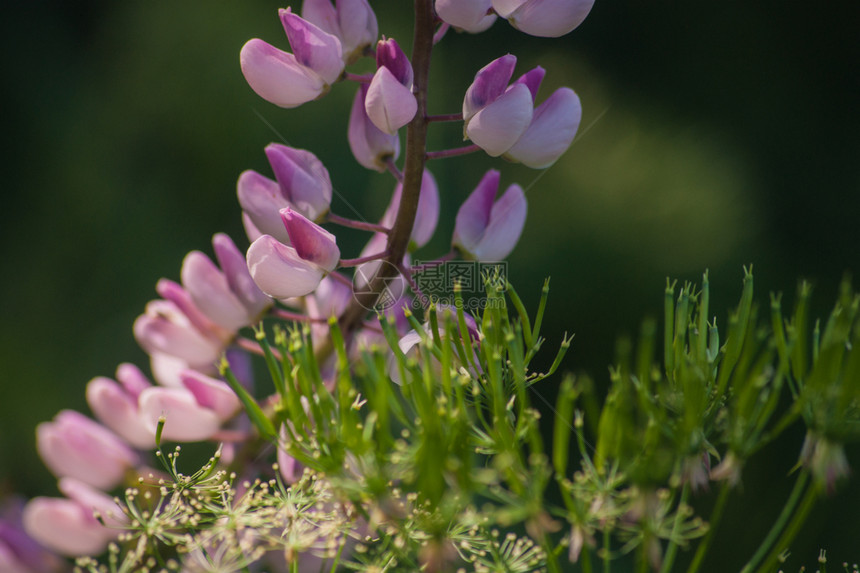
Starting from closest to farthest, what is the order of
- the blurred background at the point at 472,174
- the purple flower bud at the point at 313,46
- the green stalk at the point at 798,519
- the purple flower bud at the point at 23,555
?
1. the green stalk at the point at 798,519
2. the purple flower bud at the point at 313,46
3. the purple flower bud at the point at 23,555
4. the blurred background at the point at 472,174

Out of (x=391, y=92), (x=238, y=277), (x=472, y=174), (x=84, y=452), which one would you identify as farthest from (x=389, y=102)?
(x=472, y=174)

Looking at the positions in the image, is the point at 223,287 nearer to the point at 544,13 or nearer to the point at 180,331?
the point at 180,331

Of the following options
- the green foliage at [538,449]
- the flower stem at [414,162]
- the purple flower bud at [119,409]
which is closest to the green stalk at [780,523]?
the green foliage at [538,449]

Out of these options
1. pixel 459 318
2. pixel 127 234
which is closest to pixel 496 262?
pixel 459 318

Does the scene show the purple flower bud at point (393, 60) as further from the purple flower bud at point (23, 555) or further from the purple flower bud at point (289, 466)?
the purple flower bud at point (23, 555)

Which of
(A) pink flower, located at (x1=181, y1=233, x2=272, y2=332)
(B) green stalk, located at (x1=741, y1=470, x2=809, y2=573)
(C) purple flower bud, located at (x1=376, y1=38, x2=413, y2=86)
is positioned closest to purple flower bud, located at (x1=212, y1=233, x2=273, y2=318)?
(A) pink flower, located at (x1=181, y1=233, x2=272, y2=332)

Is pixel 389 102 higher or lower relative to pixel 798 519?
higher
